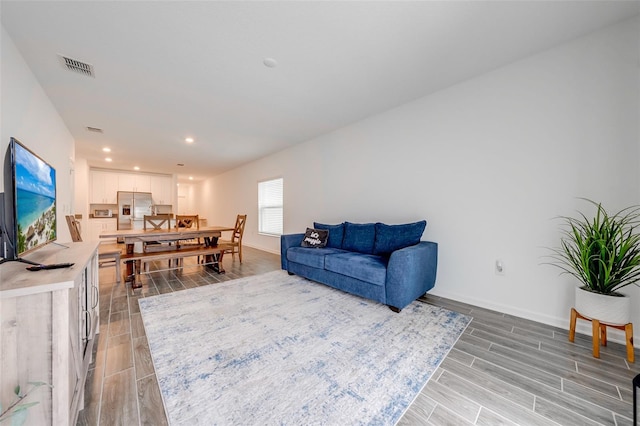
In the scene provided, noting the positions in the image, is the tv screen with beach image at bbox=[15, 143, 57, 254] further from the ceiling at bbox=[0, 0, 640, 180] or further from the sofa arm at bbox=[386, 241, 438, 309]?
the sofa arm at bbox=[386, 241, 438, 309]

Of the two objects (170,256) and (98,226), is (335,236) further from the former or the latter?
(98,226)

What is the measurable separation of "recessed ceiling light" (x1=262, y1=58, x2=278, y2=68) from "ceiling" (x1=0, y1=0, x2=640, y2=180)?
0.04 metres

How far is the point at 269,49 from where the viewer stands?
2.17 meters

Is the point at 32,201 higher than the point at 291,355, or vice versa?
the point at 32,201

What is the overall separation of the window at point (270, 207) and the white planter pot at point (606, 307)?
507 centimetres

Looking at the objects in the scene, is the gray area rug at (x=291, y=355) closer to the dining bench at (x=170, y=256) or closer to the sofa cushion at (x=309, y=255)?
the sofa cushion at (x=309, y=255)

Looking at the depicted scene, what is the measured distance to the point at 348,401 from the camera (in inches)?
53.1

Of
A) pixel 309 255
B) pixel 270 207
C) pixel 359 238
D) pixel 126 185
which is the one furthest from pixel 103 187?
pixel 359 238

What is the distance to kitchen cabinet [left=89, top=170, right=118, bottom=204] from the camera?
23.2 feet

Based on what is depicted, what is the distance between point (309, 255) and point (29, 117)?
10.8 feet

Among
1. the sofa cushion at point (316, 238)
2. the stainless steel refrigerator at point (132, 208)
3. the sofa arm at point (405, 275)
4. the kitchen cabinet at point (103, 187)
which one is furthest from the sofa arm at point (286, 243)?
the kitchen cabinet at point (103, 187)

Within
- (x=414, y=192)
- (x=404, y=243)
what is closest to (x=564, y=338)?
(x=404, y=243)

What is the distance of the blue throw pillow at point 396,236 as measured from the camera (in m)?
2.91

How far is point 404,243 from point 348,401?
6.45 ft
